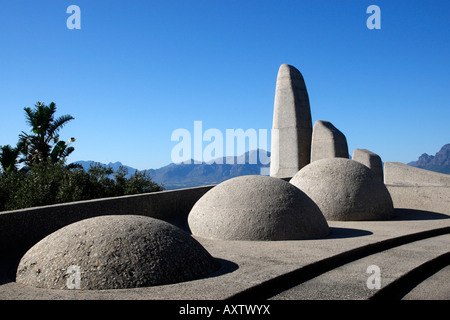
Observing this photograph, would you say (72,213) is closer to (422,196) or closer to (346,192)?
(346,192)

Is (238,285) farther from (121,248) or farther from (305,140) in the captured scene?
(305,140)

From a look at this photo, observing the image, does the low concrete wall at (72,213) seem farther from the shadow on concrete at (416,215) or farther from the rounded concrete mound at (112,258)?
the shadow on concrete at (416,215)

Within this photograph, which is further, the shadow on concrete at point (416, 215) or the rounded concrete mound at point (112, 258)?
the shadow on concrete at point (416, 215)

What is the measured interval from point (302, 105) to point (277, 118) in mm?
1222

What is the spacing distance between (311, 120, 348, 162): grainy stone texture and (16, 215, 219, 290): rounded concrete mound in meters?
12.5

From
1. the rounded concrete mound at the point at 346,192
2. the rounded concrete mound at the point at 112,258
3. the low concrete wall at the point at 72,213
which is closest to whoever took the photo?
the rounded concrete mound at the point at 112,258

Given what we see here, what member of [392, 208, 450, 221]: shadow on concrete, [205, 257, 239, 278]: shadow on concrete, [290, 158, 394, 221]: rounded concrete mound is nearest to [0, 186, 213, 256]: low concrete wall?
[205, 257, 239, 278]: shadow on concrete

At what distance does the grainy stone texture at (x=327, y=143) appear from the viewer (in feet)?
55.6

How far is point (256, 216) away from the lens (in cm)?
764

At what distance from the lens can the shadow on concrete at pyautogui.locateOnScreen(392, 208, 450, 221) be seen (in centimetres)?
1099

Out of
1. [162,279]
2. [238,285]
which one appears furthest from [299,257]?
[162,279]

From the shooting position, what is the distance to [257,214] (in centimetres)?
766

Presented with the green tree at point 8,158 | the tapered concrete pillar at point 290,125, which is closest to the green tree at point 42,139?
the green tree at point 8,158
